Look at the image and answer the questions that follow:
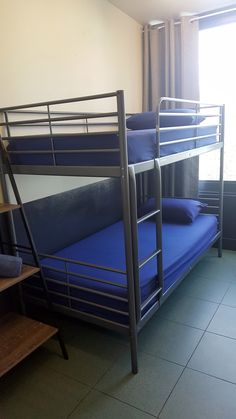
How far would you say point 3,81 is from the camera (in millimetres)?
2020

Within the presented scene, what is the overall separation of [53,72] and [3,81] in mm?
493

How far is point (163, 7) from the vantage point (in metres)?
3.00

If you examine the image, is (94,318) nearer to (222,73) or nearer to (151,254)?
(151,254)

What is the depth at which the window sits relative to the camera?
3209 millimetres

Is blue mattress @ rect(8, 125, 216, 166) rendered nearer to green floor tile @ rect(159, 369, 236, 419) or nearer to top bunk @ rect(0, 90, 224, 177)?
top bunk @ rect(0, 90, 224, 177)

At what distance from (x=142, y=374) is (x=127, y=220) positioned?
952 mm

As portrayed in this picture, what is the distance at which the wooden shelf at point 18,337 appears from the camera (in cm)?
172

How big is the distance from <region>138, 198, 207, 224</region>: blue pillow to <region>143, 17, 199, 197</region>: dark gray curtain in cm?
33

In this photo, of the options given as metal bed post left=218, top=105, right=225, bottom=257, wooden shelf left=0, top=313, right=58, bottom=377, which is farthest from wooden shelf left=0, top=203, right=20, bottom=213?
metal bed post left=218, top=105, right=225, bottom=257

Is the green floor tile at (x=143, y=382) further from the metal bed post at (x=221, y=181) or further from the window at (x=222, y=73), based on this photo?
the window at (x=222, y=73)

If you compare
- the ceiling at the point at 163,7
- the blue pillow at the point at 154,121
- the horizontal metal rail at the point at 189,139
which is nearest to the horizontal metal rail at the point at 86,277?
the horizontal metal rail at the point at 189,139

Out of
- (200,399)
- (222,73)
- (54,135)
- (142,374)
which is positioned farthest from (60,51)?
(200,399)

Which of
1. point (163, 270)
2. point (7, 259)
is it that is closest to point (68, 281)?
point (7, 259)

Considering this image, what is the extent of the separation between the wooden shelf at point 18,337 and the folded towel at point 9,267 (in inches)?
16.5
